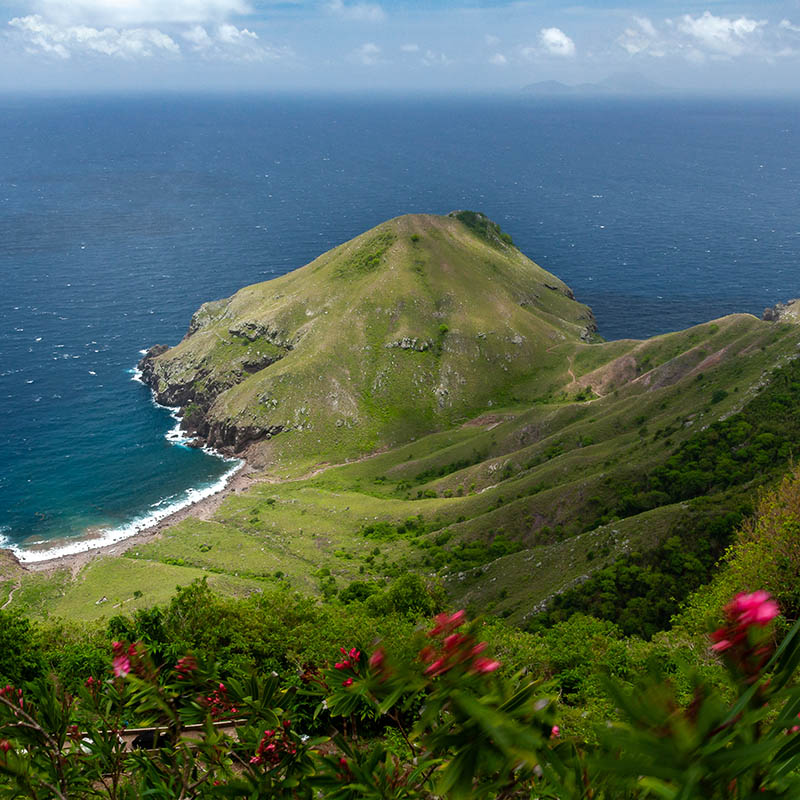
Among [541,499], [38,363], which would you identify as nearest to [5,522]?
[38,363]

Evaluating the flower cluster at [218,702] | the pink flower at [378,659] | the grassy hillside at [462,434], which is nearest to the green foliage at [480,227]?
the grassy hillside at [462,434]

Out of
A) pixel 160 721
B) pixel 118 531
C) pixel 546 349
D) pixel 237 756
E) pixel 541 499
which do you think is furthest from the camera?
pixel 546 349

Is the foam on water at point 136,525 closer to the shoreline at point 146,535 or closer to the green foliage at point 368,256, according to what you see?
the shoreline at point 146,535

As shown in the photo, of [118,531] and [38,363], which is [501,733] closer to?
[118,531]

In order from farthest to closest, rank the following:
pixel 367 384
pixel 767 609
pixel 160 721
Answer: pixel 367 384 < pixel 160 721 < pixel 767 609

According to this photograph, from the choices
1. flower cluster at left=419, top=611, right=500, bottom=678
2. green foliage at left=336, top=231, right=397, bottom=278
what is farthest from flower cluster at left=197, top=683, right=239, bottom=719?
green foliage at left=336, top=231, right=397, bottom=278

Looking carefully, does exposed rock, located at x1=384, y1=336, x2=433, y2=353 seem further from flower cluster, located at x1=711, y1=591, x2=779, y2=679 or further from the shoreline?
flower cluster, located at x1=711, y1=591, x2=779, y2=679

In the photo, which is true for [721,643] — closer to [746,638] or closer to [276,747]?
[746,638]
